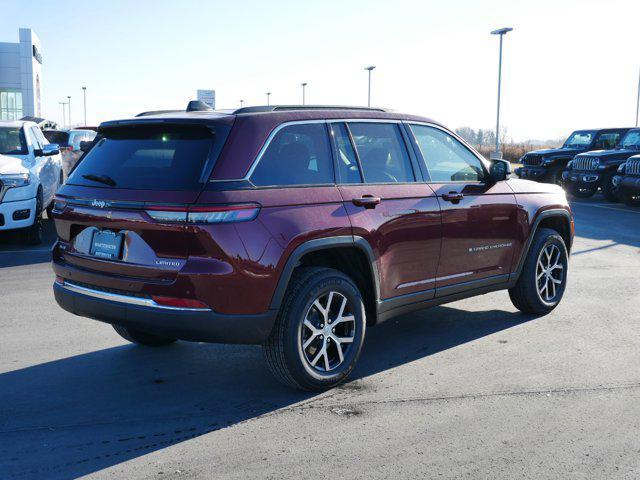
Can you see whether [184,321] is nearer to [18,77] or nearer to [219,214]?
[219,214]

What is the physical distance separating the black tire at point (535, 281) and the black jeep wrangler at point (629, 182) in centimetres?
1164

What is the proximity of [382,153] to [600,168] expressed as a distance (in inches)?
627

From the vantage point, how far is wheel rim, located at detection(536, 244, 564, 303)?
22.3 ft

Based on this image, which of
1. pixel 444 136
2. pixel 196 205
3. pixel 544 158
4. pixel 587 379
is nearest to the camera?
pixel 196 205

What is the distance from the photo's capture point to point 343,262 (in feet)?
16.7

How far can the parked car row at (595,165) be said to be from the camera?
59.4ft

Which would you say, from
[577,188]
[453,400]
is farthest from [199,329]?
[577,188]

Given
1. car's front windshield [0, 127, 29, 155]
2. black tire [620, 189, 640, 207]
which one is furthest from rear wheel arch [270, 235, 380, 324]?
black tire [620, 189, 640, 207]

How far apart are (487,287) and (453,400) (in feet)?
5.65

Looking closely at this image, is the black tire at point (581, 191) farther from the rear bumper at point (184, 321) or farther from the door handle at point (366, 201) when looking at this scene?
the rear bumper at point (184, 321)

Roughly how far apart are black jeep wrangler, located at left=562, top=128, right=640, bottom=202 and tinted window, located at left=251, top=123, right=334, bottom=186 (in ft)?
52.5

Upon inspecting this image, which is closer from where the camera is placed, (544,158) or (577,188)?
(577,188)

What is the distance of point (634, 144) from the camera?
67.3ft

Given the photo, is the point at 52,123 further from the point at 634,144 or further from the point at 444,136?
the point at 444,136
